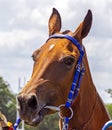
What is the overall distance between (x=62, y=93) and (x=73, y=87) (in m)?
0.17

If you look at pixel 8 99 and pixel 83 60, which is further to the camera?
pixel 8 99

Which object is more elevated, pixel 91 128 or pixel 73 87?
pixel 73 87

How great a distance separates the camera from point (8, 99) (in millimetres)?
74125

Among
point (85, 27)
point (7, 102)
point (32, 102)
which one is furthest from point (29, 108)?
point (7, 102)

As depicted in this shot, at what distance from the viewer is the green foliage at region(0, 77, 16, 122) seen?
6856cm

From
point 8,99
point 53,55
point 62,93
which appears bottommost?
point 62,93

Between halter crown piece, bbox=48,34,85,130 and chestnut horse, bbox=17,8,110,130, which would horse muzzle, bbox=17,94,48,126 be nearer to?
chestnut horse, bbox=17,8,110,130

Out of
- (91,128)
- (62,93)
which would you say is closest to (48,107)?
(62,93)

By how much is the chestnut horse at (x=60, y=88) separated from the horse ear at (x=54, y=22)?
7cm

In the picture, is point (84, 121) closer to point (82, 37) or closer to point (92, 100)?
point (92, 100)

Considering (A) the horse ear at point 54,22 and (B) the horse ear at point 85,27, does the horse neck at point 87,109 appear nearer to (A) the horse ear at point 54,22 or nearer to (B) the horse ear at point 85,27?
(B) the horse ear at point 85,27

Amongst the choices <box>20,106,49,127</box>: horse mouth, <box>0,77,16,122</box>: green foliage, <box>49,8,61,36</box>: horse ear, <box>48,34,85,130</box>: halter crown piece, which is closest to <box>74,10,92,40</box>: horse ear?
<box>48,34,85,130</box>: halter crown piece

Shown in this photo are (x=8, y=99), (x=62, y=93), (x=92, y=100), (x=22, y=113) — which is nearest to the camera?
(x=22, y=113)

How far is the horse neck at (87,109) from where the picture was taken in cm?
704
